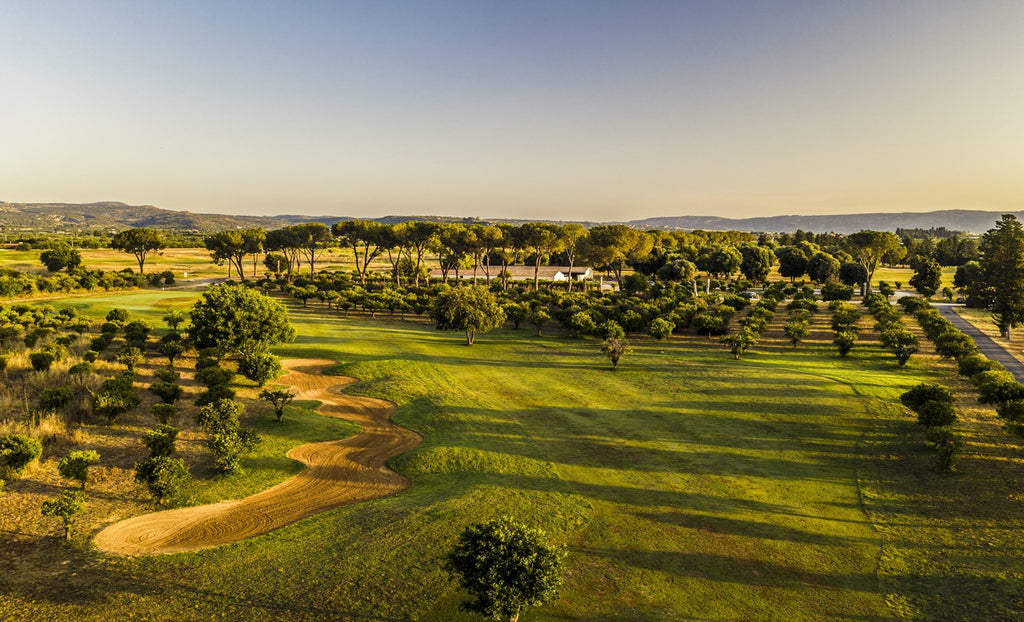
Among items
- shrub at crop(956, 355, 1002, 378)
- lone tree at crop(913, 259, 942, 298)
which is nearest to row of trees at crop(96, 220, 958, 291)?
lone tree at crop(913, 259, 942, 298)

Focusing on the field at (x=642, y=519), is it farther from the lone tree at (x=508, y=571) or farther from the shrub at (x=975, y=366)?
the lone tree at (x=508, y=571)

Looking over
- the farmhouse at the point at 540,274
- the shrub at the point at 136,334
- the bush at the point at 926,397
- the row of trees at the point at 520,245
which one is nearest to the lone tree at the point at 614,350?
the bush at the point at 926,397

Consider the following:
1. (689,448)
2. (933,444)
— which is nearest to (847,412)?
(933,444)

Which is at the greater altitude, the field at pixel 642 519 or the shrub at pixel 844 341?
the shrub at pixel 844 341

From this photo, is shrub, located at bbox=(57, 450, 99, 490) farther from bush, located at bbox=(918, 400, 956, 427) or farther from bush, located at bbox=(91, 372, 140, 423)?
bush, located at bbox=(918, 400, 956, 427)

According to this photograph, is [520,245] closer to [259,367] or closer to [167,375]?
[259,367]
